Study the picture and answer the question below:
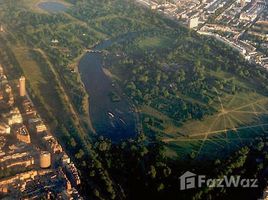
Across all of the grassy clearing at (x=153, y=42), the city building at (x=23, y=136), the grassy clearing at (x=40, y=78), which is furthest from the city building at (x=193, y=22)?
the city building at (x=23, y=136)

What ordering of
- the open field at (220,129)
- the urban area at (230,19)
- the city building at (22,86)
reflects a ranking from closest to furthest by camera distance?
1. the open field at (220,129)
2. the city building at (22,86)
3. the urban area at (230,19)

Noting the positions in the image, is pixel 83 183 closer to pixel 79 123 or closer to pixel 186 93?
pixel 79 123

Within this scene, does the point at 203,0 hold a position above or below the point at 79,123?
above

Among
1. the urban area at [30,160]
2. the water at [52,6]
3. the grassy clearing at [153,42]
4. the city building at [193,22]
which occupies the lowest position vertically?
the urban area at [30,160]

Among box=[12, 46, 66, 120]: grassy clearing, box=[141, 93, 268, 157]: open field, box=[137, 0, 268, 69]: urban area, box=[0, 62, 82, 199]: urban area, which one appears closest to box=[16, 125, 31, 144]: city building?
box=[0, 62, 82, 199]: urban area

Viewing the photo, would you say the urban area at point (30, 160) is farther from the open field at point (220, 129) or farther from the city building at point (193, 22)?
the city building at point (193, 22)

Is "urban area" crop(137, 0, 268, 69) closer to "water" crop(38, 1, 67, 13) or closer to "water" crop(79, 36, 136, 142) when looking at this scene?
"water" crop(38, 1, 67, 13)

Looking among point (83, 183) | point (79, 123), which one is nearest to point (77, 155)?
point (83, 183)
